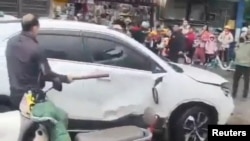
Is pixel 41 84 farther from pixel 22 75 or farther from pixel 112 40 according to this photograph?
pixel 112 40

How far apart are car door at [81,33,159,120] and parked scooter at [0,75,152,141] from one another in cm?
191

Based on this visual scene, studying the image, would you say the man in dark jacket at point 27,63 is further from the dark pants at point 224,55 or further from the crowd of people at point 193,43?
the dark pants at point 224,55

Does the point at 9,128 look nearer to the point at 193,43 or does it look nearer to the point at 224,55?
the point at 193,43

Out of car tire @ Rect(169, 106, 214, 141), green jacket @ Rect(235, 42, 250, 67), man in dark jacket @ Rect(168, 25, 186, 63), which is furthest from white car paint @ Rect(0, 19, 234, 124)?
man in dark jacket @ Rect(168, 25, 186, 63)

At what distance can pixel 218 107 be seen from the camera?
7.23 meters

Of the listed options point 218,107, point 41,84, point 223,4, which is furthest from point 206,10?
point 41,84

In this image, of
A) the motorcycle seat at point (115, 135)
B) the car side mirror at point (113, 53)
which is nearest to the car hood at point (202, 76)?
the car side mirror at point (113, 53)

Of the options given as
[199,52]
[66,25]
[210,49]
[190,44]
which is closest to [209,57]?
[210,49]

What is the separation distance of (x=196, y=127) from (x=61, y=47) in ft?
6.87

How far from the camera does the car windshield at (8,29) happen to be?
263 inches

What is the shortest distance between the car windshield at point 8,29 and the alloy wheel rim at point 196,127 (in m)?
2.52

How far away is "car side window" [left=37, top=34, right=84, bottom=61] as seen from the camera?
6730 millimetres

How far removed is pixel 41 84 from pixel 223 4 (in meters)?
16.4

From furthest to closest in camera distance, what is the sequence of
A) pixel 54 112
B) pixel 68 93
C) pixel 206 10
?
1. pixel 206 10
2. pixel 68 93
3. pixel 54 112
